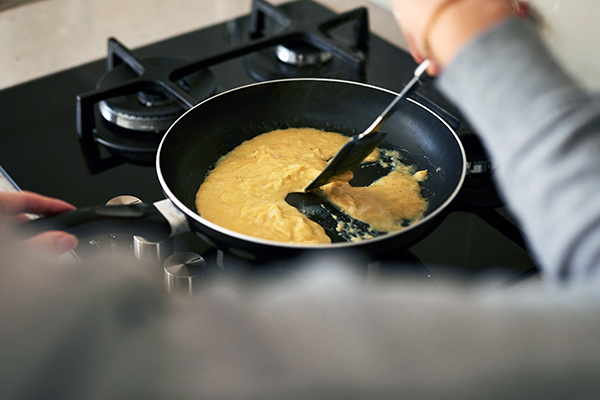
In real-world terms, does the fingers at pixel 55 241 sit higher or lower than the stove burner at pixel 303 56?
higher

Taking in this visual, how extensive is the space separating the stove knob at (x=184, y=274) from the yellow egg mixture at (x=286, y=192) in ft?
0.33

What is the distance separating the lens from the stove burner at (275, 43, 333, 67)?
117 cm

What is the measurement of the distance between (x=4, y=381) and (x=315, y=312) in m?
0.15

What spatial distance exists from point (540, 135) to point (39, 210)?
1.79ft

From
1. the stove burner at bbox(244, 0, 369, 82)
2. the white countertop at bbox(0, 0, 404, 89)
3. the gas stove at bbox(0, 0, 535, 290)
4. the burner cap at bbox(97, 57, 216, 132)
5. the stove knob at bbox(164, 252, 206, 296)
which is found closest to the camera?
the stove knob at bbox(164, 252, 206, 296)

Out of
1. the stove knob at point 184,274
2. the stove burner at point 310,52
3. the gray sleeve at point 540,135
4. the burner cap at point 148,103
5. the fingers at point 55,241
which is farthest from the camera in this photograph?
the stove burner at point 310,52

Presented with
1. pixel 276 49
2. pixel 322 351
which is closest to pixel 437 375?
pixel 322 351

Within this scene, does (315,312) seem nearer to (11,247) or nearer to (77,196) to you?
(11,247)

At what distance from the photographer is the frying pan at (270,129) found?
2.22 ft

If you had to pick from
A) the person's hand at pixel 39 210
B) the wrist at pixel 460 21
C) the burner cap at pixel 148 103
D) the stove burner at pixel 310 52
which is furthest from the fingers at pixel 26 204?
the stove burner at pixel 310 52

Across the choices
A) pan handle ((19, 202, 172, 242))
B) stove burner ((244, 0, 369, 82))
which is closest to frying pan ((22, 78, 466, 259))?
pan handle ((19, 202, 172, 242))

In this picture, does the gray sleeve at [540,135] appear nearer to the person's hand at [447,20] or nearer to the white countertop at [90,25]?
the person's hand at [447,20]

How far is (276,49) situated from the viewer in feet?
4.00

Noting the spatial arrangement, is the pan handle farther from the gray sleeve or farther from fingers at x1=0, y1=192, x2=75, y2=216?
the gray sleeve
